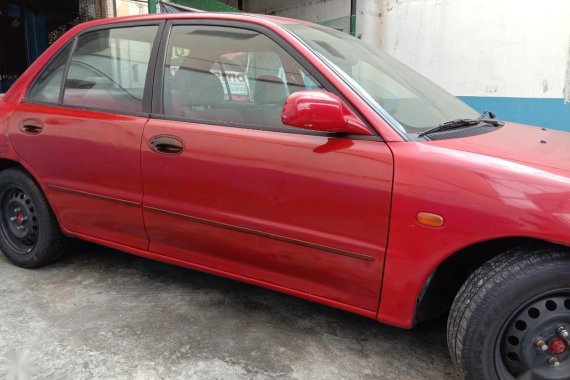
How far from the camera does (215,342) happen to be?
2.56 metres

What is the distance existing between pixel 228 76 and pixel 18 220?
193 cm

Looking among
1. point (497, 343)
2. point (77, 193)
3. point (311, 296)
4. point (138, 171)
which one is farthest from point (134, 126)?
point (497, 343)

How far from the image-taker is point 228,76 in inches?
106

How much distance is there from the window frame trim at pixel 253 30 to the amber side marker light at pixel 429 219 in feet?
1.25

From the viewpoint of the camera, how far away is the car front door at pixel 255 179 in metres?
2.18

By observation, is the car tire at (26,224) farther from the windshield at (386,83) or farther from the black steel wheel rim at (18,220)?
the windshield at (386,83)

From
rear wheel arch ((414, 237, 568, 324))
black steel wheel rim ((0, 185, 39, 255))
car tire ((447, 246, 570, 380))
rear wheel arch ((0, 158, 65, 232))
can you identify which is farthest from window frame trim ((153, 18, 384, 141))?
black steel wheel rim ((0, 185, 39, 255))

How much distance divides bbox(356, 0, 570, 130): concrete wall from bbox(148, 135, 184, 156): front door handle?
640 cm

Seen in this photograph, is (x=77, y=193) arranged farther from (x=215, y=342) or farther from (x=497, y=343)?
(x=497, y=343)

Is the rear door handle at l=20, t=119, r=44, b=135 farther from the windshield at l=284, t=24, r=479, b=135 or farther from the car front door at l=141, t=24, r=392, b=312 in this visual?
the windshield at l=284, t=24, r=479, b=135

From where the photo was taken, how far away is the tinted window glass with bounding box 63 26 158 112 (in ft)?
9.40

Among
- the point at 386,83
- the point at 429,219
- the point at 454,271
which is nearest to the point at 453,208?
the point at 429,219

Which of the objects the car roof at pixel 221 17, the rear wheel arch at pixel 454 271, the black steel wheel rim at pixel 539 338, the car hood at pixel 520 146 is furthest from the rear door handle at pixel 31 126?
the black steel wheel rim at pixel 539 338

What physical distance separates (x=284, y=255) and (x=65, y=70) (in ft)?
6.45
